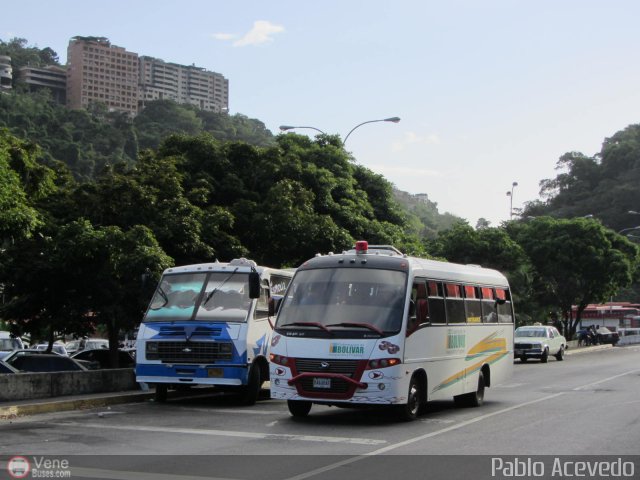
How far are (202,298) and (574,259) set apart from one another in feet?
133

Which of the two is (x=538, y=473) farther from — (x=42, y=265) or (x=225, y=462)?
(x=42, y=265)

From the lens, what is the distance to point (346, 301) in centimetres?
1419

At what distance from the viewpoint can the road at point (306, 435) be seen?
10.0 metres

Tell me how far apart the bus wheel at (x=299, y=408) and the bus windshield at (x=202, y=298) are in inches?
124

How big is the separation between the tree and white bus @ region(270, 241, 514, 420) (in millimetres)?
39836

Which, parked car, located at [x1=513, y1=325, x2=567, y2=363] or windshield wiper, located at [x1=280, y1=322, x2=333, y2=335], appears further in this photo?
parked car, located at [x1=513, y1=325, x2=567, y2=363]

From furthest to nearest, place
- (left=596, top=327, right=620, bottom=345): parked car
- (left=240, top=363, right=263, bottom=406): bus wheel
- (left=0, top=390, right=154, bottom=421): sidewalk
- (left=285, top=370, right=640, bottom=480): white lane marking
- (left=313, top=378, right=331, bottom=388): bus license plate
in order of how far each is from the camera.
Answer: (left=596, top=327, right=620, bottom=345): parked car, (left=240, top=363, right=263, bottom=406): bus wheel, (left=0, top=390, right=154, bottom=421): sidewalk, (left=313, top=378, right=331, bottom=388): bus license plate, (left=285, top=370, right=640, bottom=480): white lane marking

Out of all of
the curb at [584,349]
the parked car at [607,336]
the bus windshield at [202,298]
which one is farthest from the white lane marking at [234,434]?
the parked car at [607,336]

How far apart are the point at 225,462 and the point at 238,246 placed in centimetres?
1591

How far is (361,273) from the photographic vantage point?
14523 mm

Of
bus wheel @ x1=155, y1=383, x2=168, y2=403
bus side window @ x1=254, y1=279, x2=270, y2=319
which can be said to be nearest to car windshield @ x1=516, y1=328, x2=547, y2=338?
bus side window @ x1=254, y1=279, x2=270, y2=319

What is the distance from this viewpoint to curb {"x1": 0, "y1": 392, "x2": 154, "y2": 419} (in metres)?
15.0

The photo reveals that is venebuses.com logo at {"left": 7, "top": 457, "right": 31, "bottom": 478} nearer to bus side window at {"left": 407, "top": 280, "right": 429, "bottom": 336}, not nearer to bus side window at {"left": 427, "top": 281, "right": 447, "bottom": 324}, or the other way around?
bus side window at {"left": 407, "top": 280, "right": 429, "bottom": 336}

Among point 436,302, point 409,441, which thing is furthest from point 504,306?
point 409,441
